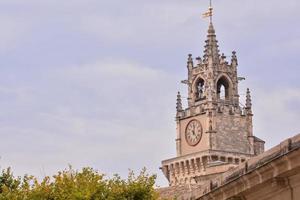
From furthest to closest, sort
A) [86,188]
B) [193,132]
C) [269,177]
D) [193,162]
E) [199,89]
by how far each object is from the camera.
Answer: [199,89], [193,132], [193,162], [86,188], [269,177]

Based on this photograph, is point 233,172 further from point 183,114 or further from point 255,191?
point 183,114

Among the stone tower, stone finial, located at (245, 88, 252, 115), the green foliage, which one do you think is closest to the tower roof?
the stone tower

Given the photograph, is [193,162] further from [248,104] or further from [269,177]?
[269,177]

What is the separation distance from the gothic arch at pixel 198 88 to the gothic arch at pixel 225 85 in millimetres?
1362

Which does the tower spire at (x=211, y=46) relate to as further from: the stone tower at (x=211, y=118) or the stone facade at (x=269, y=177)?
the stone facade at (x=269, y=177)

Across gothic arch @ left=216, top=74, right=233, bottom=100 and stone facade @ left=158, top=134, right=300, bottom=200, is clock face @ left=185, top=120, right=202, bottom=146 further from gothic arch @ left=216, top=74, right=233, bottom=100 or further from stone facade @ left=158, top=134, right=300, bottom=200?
stone facade @ left=158, top=134, right=300, bottom=200

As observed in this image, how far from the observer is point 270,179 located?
2612cm

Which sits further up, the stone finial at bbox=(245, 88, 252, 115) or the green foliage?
the stone finial at bbox=(245, 88, 252, 115)

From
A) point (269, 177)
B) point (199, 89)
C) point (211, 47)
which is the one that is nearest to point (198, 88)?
point (199, 89)

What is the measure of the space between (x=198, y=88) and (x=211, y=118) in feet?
14.5

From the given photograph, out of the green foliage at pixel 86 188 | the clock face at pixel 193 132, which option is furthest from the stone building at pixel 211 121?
the green foliage at pixel 86 188

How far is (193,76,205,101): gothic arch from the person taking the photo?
11769 cm

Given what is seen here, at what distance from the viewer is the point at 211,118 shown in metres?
116

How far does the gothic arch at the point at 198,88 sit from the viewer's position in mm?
117694
